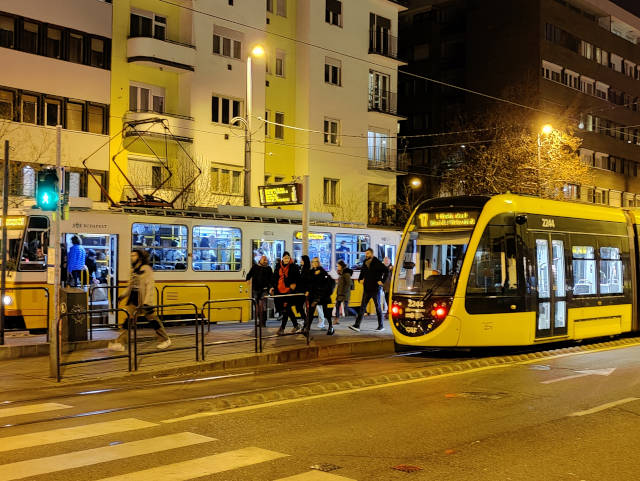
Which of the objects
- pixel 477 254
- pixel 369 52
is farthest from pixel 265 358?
pixel 369 52

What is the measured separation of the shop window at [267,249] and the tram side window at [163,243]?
7.82 feet

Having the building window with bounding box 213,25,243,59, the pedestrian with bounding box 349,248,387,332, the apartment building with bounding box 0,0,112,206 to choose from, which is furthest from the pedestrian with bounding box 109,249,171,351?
the building window with bounding box 213,25,243,59

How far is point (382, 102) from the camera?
1684 inches

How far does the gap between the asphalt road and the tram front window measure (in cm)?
249

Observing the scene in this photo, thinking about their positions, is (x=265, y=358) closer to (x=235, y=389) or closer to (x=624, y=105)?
(x=235, y=389)

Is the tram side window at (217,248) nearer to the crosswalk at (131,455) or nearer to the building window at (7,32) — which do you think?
the crosswalk at (131,455)

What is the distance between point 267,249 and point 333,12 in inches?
821

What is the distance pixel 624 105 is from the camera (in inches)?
2330

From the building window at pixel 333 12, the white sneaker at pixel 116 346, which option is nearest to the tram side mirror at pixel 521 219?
the white sneaker at pixel 116 346

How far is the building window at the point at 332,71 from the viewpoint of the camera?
39375 millimetres

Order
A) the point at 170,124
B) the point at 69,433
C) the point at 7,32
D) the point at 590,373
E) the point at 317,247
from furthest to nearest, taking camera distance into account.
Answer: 1. the point at 170,124
2. the point at 7,32
3. the point at 317,247
4. the point at 590,373
5. the point at 69,433

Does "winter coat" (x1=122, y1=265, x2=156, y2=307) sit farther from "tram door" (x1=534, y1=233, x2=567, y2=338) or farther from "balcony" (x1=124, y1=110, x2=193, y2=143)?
"balcony" (x1=124, y1=110, x2=193, y2=143)

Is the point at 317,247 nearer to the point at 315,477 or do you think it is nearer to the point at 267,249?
the point at 267,249

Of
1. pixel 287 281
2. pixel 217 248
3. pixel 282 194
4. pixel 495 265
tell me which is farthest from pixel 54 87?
pixel 495 265
